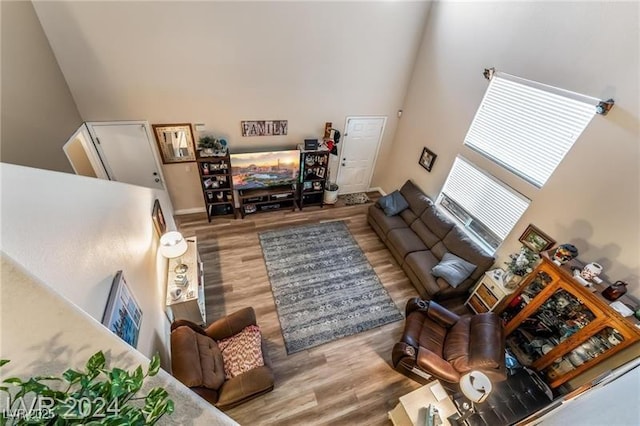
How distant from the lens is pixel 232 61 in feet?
14.3

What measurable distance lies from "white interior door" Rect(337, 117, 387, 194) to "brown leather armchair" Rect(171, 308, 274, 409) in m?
4.46

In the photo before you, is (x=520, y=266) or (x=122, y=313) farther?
(x=520, y=266)

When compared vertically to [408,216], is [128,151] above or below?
above

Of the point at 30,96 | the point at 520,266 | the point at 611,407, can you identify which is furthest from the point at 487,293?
the point at 30,96

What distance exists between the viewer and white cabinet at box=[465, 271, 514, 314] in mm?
3760

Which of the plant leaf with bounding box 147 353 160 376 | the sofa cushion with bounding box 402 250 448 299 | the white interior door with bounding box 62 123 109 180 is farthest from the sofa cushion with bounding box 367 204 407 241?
the white interior door with bounding box 62 123 109 180

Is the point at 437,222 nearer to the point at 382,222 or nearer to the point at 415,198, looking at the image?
the point at 415,198

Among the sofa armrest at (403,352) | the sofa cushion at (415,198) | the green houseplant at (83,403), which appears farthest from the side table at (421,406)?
the sofa cushion at (415,198)

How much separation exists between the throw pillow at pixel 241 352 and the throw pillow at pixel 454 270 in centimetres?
280

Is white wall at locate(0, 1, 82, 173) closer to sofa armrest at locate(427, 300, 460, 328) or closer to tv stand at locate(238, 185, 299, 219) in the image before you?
tv stand at locate(238, 185, 299, 219)

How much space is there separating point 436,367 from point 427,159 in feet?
12.1

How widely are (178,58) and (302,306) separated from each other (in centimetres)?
425

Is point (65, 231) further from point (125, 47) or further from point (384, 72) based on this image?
point (384, 72)

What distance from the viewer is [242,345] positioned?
3.06 meters
